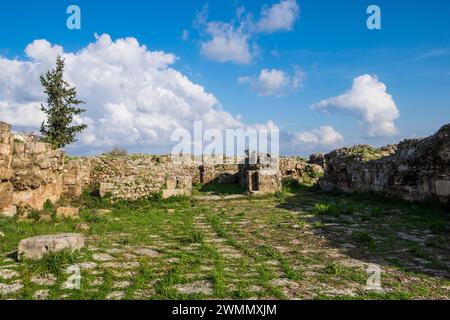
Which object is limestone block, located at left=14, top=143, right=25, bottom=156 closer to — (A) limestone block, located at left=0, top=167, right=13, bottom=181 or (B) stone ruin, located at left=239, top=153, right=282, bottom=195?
(A) limestone block, located at left=0, top=167, right=13, bottom=181

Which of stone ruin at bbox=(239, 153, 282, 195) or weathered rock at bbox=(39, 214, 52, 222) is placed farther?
stone ruin at bbox=(239, 153, 282, 195)

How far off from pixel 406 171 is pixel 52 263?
1115 centimetres

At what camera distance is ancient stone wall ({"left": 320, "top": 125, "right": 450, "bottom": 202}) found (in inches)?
433

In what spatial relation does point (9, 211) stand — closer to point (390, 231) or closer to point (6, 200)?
point (6, 200)

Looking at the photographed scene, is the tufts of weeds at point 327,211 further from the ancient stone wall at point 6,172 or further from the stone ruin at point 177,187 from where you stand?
the ancient stone wall at point 6,172

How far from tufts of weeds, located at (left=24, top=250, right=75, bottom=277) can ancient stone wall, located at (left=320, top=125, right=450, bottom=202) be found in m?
10.1

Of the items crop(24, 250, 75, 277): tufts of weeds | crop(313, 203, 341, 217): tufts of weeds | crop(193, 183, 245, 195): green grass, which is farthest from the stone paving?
crop(193, 183, 245, 195): green grass

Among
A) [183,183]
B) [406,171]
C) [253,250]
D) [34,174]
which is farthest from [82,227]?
[406,171]

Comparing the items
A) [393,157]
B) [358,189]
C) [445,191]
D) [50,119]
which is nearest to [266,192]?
[358,189]

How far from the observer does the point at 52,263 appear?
555cm

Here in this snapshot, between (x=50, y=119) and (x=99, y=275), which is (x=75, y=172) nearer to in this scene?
(x=99, y=275)
